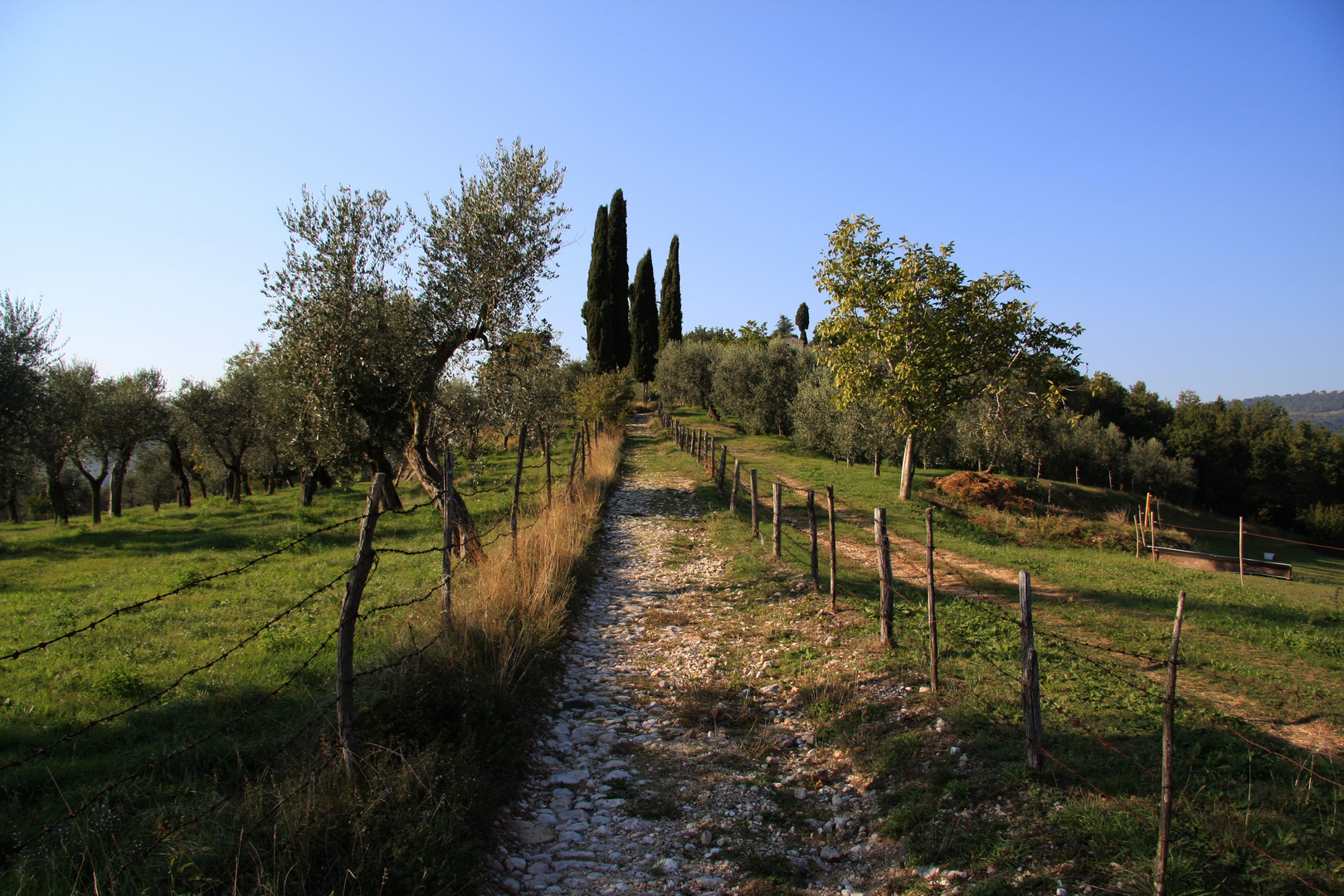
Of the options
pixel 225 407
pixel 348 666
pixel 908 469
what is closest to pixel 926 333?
pixel 908 469

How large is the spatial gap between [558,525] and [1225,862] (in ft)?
32.2

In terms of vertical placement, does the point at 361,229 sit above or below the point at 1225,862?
above

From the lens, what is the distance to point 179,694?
6.21 metres

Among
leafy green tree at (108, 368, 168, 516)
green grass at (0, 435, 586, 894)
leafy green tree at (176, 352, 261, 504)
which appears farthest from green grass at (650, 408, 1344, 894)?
leafy green tree at (108, 368, 168, 516)

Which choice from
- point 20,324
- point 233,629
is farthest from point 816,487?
point 20,324

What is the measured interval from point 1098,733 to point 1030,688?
3.05 ft

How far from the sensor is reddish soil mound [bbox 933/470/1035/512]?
21547 millimetres

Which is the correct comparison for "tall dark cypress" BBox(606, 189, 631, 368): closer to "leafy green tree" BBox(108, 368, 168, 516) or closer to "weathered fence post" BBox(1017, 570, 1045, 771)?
"leafy green tree" BBox(108, 368, 168, 516)

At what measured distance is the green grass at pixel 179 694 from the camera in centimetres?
415

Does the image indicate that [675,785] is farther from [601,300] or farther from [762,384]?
[601,300]

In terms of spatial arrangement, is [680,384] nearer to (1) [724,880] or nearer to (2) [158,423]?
(2) [158,423]

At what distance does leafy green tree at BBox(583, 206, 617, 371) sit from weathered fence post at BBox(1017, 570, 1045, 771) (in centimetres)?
4856

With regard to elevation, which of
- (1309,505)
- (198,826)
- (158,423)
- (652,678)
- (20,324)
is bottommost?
(1309,505)

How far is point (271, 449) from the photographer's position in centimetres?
3647
